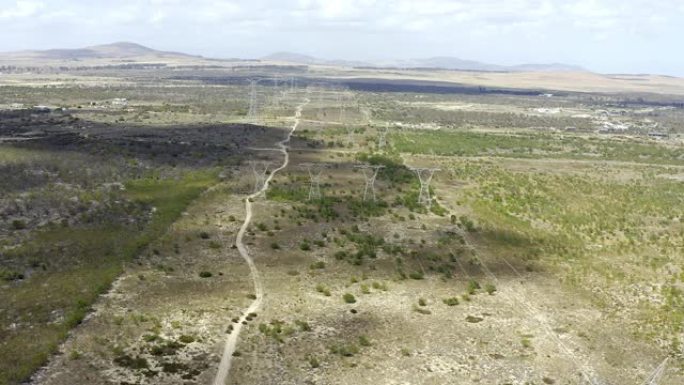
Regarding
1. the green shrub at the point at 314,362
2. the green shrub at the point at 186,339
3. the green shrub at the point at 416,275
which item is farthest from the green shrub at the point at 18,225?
the green shrub at the point at 416,275

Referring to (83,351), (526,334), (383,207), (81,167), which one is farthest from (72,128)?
(526,334)

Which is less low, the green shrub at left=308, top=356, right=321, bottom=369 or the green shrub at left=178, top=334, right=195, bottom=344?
the green shrub at left=178, top=334, right=195, bottom=344

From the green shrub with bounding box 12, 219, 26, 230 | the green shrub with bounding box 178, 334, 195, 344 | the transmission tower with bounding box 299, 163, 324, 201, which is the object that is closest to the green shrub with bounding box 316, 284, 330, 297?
the green shrub with bounding box 178, 334, 195, 344

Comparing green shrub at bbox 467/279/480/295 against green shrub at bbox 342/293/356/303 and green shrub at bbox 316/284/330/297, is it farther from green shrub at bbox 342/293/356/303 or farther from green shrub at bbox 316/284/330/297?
green shrub at bbox 316/284/330/297

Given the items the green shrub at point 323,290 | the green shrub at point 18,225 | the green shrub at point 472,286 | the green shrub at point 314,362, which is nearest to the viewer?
the green shrub at point 314,362

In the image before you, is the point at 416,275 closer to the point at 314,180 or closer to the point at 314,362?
the point at 314,362

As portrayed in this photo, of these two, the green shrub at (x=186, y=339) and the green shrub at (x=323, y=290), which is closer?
the green shrub at (x=186, y=339)

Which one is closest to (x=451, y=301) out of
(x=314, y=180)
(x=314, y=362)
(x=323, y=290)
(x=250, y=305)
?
(x=323, y=290)

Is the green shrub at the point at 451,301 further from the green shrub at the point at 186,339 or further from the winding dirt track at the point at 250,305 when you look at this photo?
the green shrub at the point at 186,339
